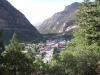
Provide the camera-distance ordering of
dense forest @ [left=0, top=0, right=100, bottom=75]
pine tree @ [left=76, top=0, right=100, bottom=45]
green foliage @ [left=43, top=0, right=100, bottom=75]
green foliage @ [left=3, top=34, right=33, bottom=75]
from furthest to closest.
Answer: green foliage @ [left=3, top=34, right=33, bottom=75], pine tree @ [left=76, top=0, right=100, bottom=45], dense forest @ [left=0, top=0, right=100, bottom=75], green foliage @ [left=43, top=0, right=100, bottom=75]

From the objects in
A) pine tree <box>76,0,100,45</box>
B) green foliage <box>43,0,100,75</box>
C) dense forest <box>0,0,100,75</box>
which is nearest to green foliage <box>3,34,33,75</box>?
dense forest <box>0,0,100,75</box>

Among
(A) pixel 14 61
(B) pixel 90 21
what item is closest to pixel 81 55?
(B) pixel 90 21

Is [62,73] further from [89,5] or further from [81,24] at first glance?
[89,5]

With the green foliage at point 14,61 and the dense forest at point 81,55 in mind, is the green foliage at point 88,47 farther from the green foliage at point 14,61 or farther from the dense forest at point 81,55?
the green foliage at point 14,61

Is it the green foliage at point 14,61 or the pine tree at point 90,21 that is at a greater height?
the pine tree at point 90,21

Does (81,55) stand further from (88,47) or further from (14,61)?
(14,61)

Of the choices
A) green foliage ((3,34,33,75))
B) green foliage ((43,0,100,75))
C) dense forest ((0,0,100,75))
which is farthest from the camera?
green foliage ((3,34,33,75))

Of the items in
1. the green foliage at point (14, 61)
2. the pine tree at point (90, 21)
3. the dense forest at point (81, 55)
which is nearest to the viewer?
the dense forest at point (81, 55)

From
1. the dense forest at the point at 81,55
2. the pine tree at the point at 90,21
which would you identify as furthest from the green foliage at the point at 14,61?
the pine tree at the point at 90,21

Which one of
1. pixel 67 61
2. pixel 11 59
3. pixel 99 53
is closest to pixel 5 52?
pixel 11 59

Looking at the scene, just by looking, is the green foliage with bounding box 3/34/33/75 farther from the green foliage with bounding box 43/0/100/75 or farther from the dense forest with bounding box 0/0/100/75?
the green foliage with bounding box 43/0/100/75

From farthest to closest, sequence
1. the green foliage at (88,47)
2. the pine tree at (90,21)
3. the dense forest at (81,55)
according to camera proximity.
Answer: the pine tree at (90,21), the dense forest at (81,55), the green foliage at (88,47)
